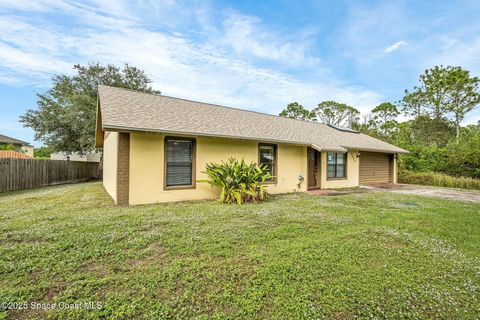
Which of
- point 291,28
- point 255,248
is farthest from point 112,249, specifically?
point 291,28

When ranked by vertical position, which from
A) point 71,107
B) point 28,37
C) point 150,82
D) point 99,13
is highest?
point 150,82

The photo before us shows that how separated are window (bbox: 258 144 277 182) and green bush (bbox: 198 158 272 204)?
6.40ft

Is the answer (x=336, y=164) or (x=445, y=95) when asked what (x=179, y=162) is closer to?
(x=336, y=164)

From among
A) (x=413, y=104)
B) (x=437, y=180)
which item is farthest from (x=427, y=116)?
(x=437, y=180)

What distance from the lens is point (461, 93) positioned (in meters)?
26.0

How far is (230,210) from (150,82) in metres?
18.6

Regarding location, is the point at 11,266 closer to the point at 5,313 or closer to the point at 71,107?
the point at 5,313

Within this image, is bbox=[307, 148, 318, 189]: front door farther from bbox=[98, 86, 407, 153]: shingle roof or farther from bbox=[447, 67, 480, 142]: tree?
bbox=[447, 67, 480, 142]: tree

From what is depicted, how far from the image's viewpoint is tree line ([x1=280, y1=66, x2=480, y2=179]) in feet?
58.2

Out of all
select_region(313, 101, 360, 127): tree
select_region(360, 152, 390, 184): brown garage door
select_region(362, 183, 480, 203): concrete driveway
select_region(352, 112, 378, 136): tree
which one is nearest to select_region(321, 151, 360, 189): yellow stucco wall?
select_region(360, 152, 390, 184): brown garage door

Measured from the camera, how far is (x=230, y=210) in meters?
6.50

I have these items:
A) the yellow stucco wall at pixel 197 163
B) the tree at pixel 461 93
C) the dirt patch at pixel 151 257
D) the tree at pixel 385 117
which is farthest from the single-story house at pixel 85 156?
the tree at pixel 461 93

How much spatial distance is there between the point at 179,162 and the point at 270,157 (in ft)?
14.0

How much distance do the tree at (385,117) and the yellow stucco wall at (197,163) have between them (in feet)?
93.9
